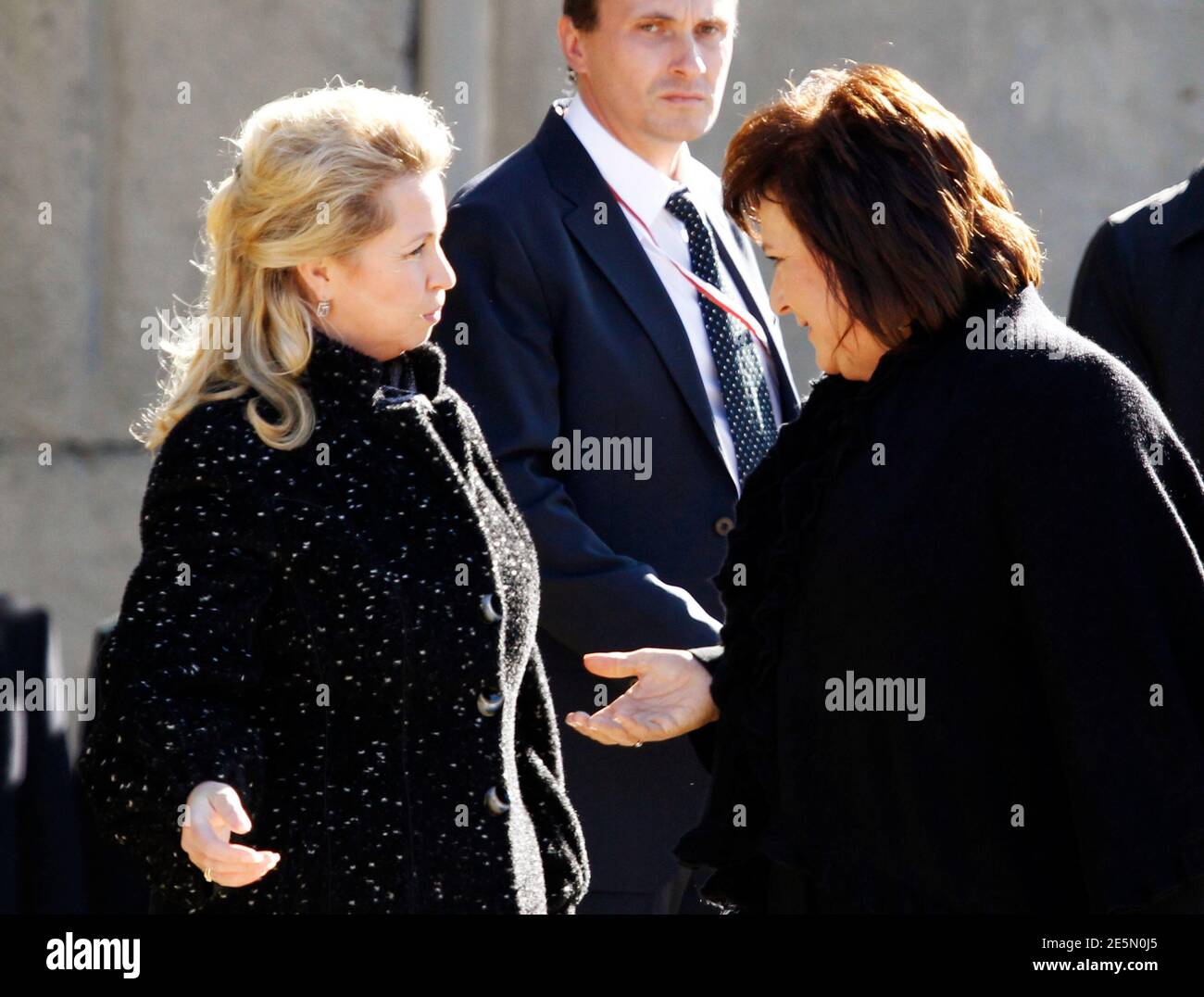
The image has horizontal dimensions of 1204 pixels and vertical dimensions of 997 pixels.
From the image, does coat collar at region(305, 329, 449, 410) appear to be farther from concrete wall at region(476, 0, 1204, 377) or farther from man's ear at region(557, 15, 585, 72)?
concrete wall at region(476, 0, 1204, 377)

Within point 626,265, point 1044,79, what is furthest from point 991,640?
point 1044,79

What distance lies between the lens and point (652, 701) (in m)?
2.51

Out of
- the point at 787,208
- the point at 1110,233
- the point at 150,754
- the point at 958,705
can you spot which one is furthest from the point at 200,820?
the point at 1110,233

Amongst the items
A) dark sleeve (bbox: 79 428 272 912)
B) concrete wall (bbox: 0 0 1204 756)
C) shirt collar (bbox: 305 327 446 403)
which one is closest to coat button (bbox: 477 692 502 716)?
dark sleeve (bbox: 79 428 272 912)

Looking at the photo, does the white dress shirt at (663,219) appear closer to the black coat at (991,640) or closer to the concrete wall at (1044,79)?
the black coat at (991,640)

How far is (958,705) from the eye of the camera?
213 centimetres

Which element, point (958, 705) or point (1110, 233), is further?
point (1110, 233)

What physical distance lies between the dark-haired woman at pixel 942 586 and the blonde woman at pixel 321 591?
320mm

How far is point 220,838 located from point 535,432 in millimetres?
1130

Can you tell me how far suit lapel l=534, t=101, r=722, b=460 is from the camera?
3.15 m

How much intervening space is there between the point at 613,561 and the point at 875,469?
833 millimetres

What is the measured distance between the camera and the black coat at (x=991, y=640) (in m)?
2.05

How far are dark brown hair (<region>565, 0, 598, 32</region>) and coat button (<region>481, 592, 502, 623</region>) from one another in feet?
4.62

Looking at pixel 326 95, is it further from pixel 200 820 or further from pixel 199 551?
pixel 200 820
